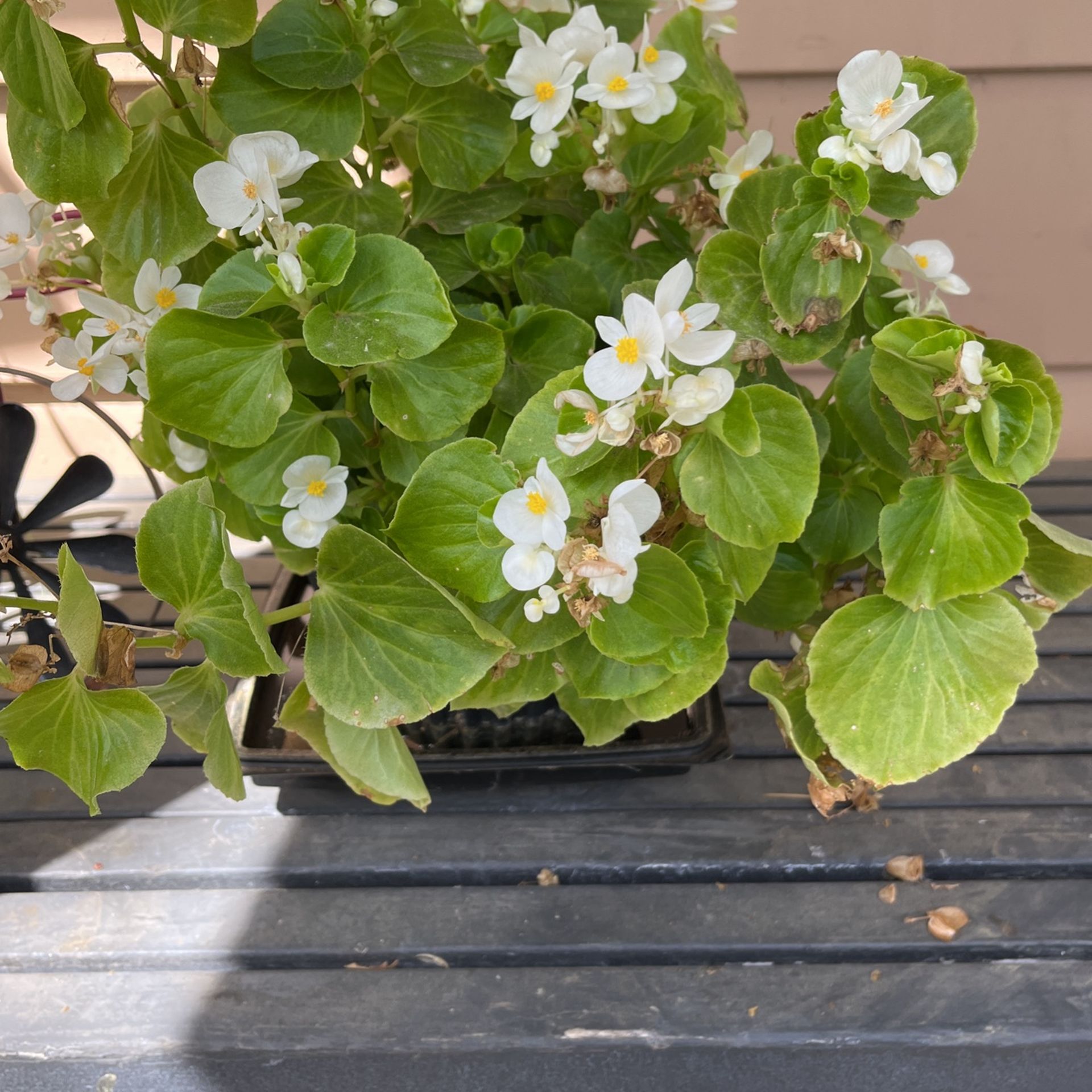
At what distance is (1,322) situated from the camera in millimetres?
1079

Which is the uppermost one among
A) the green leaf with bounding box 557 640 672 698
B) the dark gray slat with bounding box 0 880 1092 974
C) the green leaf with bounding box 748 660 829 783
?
the green leaf with bounding box 557 640 672 698

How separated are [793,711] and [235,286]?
42 cm

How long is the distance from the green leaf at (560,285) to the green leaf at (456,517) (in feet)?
0.49

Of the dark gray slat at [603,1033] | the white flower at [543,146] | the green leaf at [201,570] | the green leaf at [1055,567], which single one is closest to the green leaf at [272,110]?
the white flower at [543,146]

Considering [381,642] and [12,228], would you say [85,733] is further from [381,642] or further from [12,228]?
[12,228]

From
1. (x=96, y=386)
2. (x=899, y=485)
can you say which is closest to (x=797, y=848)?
(x=899, y=485)

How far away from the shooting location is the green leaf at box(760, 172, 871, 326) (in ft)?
1.54

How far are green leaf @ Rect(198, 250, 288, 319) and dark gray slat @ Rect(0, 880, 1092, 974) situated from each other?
46 cm

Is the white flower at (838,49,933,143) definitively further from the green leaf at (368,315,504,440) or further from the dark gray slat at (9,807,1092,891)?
the dark gray slat at (9,807,1092,891)

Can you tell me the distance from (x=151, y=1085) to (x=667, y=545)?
1.71 ft

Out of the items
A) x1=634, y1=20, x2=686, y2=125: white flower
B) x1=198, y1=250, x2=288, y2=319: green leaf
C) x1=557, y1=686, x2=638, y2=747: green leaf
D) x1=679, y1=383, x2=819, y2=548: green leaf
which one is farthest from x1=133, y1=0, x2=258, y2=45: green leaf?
x1=557, y1=686, x2=638, y2=747: green leaf

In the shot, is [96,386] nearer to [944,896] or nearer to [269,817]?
[269,817]

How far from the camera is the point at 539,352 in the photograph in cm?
56

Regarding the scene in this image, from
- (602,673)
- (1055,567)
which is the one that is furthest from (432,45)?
(1055,567)
